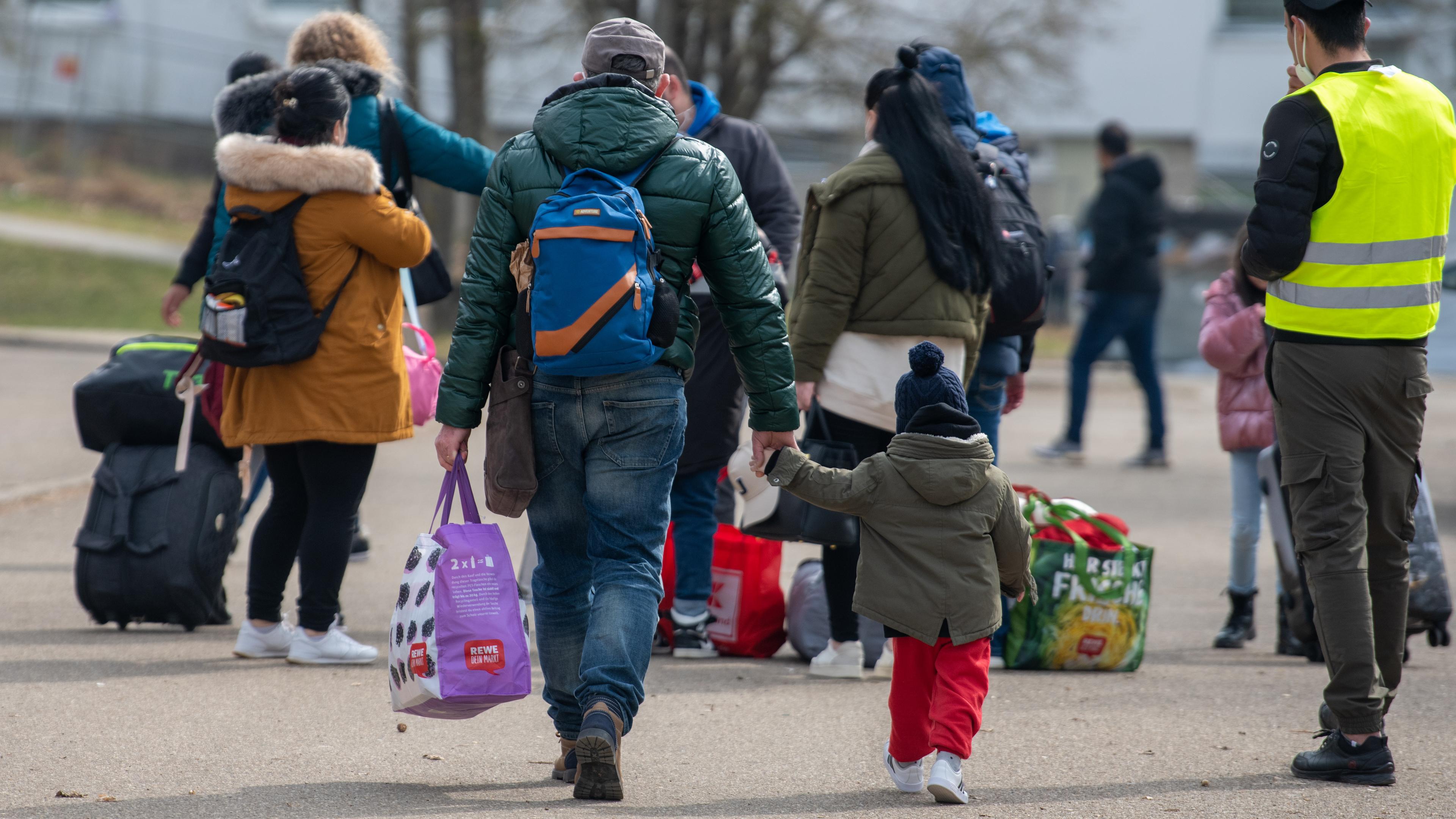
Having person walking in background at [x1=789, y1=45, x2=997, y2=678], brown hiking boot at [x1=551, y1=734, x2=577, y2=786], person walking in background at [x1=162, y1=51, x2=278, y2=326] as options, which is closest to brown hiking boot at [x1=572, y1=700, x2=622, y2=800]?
brown hiking boot at [x1=551, y1=734, x2=577, y2=786]

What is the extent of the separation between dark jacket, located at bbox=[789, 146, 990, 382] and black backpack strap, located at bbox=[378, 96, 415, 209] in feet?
4.56

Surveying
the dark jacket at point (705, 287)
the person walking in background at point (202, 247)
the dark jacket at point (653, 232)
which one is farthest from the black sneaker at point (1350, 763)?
the person walking in background at point (202, 247)

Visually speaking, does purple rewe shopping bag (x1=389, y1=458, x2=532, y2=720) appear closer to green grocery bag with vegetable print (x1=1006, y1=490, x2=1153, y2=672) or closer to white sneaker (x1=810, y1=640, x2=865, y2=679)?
white sneaker (x1=810, y1=640, x2=865, y2=679)

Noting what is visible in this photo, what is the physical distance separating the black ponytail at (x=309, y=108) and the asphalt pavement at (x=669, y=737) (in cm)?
167

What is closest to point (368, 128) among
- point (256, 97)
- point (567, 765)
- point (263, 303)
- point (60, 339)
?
point (256, 97)

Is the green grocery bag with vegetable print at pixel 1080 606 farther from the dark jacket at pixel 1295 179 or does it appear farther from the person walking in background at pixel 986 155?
the dark jacket at pixel 1295 179

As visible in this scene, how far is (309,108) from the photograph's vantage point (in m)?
4.78

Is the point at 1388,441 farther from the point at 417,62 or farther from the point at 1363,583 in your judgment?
the point at 417,62

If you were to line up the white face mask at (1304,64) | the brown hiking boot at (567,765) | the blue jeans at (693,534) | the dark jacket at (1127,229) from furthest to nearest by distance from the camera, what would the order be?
the dark jacket at (1127,229) < the blue jeans at (693,534) < the white face mask at (1304,64) < the brown hiking boot at (567,765)

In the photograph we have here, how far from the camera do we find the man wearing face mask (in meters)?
3.95

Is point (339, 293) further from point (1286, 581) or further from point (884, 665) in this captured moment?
point (1286, 581)

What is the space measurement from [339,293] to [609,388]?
158 cm

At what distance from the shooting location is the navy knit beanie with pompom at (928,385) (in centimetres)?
386

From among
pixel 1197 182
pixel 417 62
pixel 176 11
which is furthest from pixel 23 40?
pixel 1197 182
